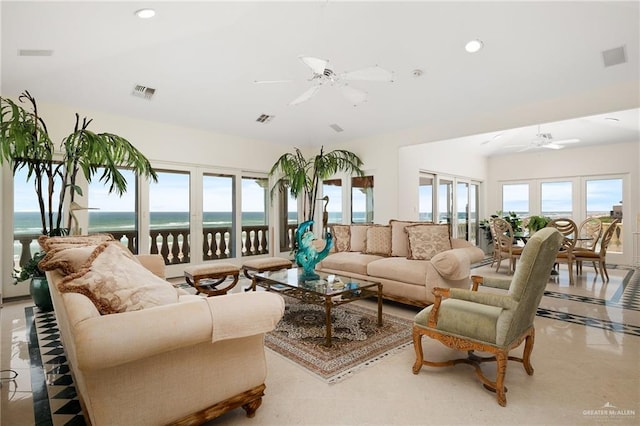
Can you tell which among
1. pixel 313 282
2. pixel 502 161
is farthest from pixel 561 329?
pixel 502 161

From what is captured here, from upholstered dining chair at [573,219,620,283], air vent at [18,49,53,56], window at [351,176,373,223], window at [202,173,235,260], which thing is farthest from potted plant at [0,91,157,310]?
upholstered dining chair at [573,219,620,283]

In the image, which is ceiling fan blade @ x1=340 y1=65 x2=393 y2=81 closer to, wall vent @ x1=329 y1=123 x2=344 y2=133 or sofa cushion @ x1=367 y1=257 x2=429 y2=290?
sofa cushion @ x1=367 y1=257 x2=429 y2=290

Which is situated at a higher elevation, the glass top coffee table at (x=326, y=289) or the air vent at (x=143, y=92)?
the air vent at (x=143, y=92)

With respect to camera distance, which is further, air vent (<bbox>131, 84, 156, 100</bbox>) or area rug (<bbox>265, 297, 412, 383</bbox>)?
air vent (<bbox>131, 84, 156, 100</bbox>)

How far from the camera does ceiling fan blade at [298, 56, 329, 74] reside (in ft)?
9.24

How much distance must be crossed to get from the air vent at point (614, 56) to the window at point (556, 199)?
4871 millimetres

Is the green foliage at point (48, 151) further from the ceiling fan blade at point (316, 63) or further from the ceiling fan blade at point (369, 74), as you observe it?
the ceiling fan blade at point (369, 74)

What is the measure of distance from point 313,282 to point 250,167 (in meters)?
3.81

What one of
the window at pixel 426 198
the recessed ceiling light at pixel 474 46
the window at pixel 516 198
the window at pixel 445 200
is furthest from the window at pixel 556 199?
the recessed ceiling light at pixel 474 46

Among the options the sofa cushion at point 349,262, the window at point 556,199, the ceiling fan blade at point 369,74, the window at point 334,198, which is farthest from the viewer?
the window at point 556,199

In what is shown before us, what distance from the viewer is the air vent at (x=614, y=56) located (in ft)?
11.7

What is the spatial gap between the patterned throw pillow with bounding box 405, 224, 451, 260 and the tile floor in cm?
134

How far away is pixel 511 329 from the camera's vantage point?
203 centimetres

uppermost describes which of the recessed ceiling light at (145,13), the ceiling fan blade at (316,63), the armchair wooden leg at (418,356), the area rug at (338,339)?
the recessed ceiling light at (145,13)
